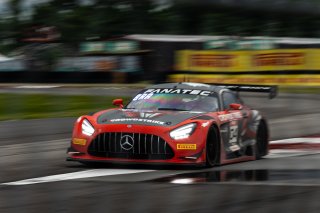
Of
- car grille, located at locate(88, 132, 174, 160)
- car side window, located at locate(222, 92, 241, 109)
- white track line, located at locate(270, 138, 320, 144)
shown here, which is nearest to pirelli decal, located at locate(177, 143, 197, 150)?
car grille, located at locate(88, 132, 174, 160)

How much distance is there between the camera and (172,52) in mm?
1984

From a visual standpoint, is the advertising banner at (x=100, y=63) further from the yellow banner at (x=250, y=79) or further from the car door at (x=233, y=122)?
the car door at (x=233, y=122)

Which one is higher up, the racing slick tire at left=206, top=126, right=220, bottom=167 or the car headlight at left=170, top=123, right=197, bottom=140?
the car headlight at left=170, top=123, right=197, bottom=140

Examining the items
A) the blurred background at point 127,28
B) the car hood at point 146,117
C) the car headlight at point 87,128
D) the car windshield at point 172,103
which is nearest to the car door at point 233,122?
the car windshield at point 172,103

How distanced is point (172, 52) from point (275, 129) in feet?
39.0

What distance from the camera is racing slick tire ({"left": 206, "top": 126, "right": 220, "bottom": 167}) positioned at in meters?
8.26

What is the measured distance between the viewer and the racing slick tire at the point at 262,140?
976cm

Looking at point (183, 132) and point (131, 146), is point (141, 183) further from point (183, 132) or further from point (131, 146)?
point (183, 132)

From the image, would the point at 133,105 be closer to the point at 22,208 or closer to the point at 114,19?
the point at 22,208

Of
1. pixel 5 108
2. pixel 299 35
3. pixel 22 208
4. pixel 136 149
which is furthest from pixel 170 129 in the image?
pixel 299 35

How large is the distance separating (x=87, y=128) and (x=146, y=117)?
60 centimetres

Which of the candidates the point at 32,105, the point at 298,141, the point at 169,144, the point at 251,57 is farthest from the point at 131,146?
the point at 251,57

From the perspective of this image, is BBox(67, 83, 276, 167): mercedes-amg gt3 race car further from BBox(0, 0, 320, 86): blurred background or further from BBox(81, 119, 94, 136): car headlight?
BBox(0, 0, 320, 86): blurred background

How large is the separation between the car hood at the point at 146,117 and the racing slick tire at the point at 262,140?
1.60 meters
